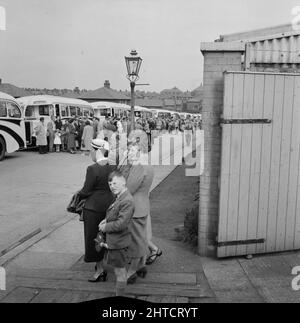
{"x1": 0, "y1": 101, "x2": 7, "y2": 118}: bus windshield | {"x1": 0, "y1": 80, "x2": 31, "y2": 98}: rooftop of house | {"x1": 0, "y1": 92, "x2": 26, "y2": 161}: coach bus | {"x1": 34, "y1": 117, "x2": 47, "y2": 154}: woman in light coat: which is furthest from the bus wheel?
{"x1": 0, "y1": 80, "x2": 31, "y2": 98}: rooftop of house

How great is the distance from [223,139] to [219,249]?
1.40 metres

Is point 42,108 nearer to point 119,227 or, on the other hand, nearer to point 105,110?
point 105,110

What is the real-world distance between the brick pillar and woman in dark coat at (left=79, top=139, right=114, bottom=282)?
1.34 metres

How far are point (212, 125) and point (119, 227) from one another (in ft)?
6.56

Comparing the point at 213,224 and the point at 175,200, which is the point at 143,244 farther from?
the point at 175,200

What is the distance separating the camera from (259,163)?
5.41 metres

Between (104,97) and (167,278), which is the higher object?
(104,97)

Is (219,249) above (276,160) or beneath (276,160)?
beneath

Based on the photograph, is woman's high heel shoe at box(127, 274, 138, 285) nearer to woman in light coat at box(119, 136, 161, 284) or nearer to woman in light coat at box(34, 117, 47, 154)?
woman in light coat at box(119, 136, 161, 284)

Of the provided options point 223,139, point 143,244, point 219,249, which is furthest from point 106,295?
point 223,139

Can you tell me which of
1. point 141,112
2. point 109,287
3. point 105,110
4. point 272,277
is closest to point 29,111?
point 105,110

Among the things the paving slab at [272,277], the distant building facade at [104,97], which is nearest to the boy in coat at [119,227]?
the paving slab at [272,277]

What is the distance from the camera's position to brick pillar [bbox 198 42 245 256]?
5410 mm
